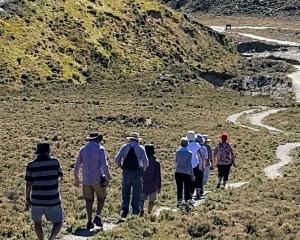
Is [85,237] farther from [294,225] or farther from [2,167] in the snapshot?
[2,167]

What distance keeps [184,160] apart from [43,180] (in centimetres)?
552

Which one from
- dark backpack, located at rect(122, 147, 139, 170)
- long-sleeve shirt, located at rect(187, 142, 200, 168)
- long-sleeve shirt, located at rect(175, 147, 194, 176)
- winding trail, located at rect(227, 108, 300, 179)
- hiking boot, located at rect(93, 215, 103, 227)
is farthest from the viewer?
winding trail, located at rect(227, 108, 300, 179)

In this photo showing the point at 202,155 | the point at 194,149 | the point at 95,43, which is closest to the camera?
the point at 194,149

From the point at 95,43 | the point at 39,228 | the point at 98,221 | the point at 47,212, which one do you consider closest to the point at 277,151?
the point at 98,221

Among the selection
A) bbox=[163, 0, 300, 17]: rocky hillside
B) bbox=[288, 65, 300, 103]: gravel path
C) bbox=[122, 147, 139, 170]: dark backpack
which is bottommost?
bbox=[122, 147, 139, 170]: dark backpack

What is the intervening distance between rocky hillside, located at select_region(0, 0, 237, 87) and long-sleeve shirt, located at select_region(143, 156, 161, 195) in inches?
1725

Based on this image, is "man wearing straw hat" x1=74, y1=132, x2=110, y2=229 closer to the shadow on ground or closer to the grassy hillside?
the shadow on ground

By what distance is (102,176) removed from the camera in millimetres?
14492

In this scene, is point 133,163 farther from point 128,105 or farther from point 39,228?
point 128,105

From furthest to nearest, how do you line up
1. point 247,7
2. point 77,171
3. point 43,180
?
point 247,7
point 77,171
point 43,180

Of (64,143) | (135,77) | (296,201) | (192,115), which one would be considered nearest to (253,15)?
(135,77)

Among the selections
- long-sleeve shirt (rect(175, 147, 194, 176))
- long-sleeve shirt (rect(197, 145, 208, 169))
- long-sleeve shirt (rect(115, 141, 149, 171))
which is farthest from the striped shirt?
long-sleeve shirt (rect(197, 145, 208, 169))

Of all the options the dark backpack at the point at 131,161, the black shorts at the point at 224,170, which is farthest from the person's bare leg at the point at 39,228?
the black shorts at the point at 224,170

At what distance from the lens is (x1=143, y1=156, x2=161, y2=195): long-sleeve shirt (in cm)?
1656
